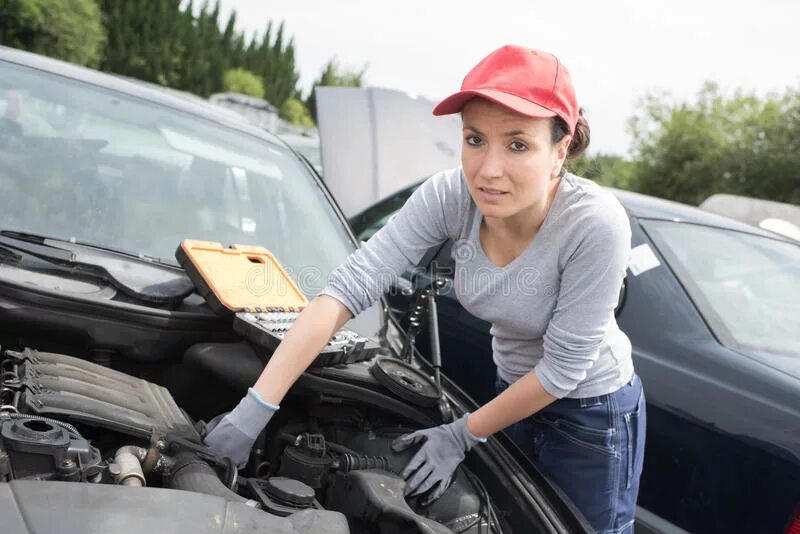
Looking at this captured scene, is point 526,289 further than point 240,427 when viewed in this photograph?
Yes

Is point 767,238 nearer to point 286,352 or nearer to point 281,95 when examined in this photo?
point 286,352

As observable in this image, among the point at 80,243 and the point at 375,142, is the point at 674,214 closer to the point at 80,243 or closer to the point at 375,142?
the point at 375,142

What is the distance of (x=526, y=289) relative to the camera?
1.64 metres

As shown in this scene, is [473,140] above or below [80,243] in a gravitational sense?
above

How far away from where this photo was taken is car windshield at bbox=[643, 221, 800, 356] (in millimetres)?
2279

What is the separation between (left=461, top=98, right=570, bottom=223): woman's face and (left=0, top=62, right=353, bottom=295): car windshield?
0.82 metres

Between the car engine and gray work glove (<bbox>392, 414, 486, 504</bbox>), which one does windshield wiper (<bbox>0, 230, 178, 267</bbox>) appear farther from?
gray work glove (<bbox>392, 414, 486, 504</bbox>)

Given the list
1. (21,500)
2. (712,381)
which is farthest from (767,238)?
(21,500)

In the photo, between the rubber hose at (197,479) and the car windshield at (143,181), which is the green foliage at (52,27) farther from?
the rubber hose at (197,479)

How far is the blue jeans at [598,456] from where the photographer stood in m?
1.73

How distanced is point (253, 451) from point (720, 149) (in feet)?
65.8

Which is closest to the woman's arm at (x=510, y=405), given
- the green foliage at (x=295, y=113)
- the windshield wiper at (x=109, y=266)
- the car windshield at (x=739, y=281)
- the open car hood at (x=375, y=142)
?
the windshield wiper at (x=109, y=266)

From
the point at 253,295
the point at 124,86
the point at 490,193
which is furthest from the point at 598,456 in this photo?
the point at 124,86

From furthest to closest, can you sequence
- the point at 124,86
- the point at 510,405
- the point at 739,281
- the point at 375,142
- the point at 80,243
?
the point at 375,142, the point at 739,281, the point at 124,86, the point at 80,243, the point at 510,405
